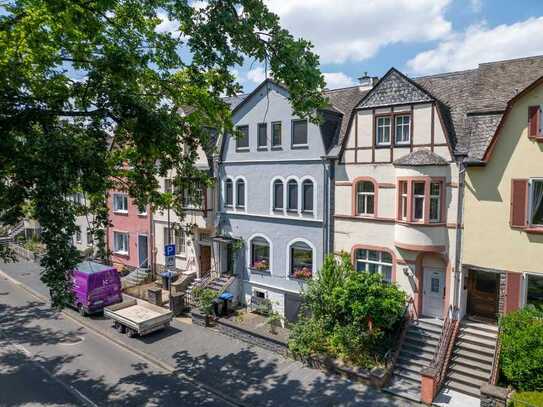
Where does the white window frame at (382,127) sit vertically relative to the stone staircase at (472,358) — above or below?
above

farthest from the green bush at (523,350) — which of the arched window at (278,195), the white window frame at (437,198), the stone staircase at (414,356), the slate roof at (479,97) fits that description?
the arched window at (278,195)

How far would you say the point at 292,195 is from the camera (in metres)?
20.2

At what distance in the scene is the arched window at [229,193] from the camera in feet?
75.0

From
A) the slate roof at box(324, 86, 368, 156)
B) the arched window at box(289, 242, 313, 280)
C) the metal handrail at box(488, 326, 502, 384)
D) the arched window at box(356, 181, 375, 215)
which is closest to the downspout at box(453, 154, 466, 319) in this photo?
→ the metal handrail at box(488, 326, 502, 384)

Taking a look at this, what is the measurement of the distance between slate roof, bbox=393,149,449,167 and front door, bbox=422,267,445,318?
15.3ft

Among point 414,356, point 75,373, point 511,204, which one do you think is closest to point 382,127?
point 511,204

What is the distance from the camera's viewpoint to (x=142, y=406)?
13273 mm

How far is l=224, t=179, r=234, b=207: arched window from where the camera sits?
22.8 meters

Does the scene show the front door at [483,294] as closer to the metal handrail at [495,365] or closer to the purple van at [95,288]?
the metal handrail at [495,365]

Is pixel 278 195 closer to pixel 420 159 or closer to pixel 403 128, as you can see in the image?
pixel 403 128

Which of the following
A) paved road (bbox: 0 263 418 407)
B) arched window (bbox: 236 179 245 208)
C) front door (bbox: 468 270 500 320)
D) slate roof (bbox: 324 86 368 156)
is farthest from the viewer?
arched window (bbox: 236 179 245 208)

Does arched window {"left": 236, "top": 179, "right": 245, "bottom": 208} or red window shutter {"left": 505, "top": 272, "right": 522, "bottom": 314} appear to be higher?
arched window {"left": 236, "top": 179, "right": 245, "bottom": 208}

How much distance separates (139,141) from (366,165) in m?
10.3

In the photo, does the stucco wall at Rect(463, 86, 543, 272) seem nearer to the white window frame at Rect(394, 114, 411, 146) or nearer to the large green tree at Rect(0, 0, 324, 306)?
the white window frame at Rect(394, 114, 411, 146)
